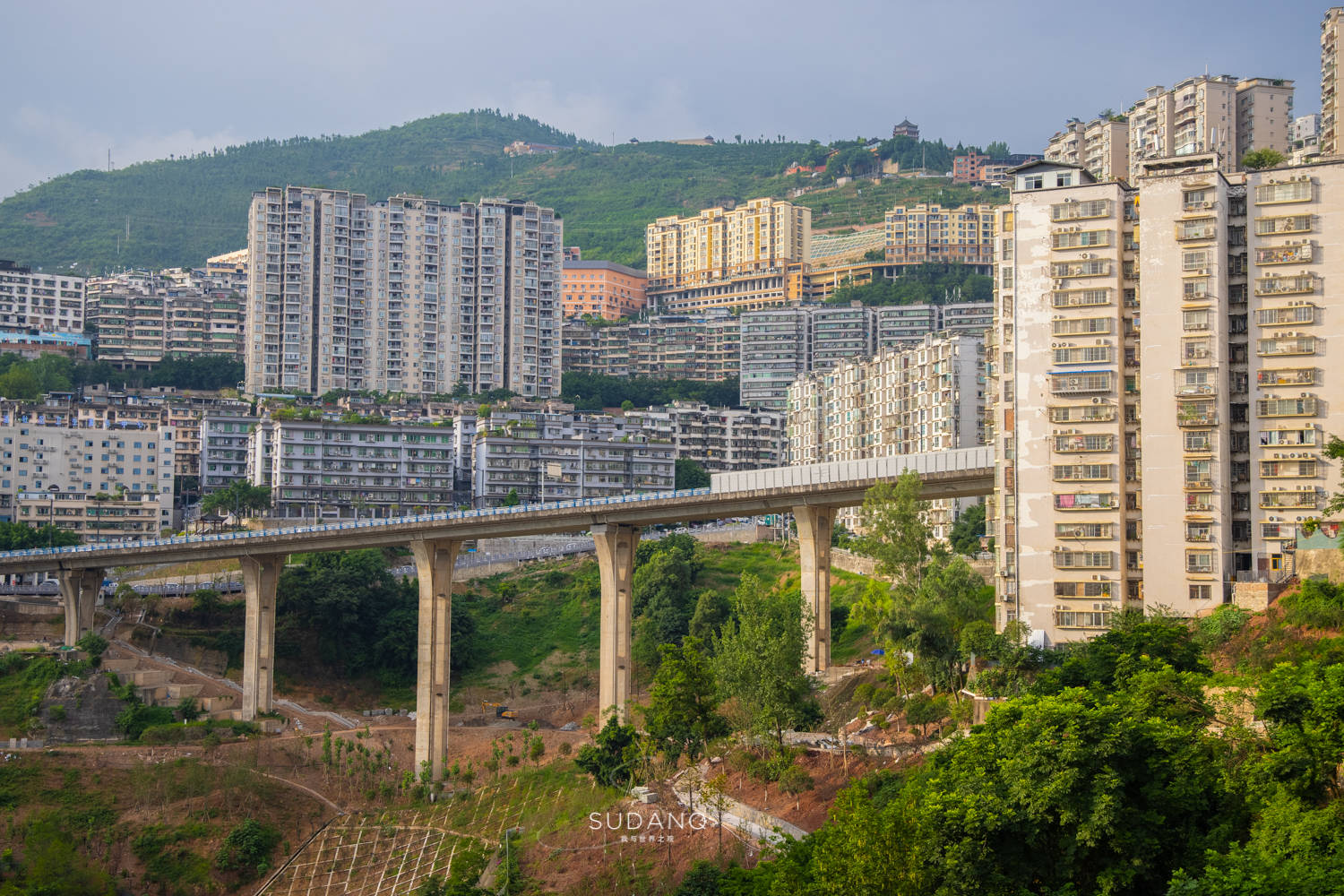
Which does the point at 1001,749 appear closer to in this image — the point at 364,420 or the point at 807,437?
the point at 807,437

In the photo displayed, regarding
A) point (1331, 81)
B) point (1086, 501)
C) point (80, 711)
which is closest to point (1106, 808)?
point (1086, 501)

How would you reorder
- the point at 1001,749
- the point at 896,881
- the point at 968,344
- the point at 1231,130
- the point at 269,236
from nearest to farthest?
the point at 896,881, the point at 1001,749, the point at 968,344, the point at 1231,130, the point at 269,236

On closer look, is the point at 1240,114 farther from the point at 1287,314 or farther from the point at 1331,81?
the point at 1287,314

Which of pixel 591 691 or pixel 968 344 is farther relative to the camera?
pixel 968 344

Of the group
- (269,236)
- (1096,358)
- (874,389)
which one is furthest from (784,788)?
(269,236)

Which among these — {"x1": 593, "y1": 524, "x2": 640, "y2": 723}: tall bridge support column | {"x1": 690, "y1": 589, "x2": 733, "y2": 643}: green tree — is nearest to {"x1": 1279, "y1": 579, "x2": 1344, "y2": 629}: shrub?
{"x1": 593, "y1": 524, "x2": 640, "y2": 723}: tall bridge support column

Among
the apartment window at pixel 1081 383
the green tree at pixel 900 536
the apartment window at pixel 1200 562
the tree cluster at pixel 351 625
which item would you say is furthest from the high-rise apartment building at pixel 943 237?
the apartment window at pixel 1200 562
